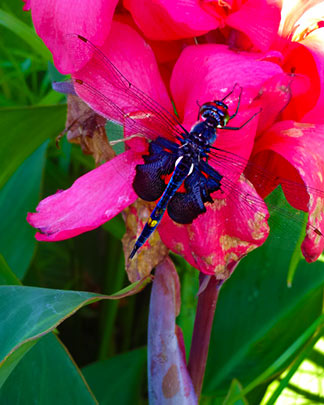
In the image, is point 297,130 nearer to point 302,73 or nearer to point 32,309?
point 302,73

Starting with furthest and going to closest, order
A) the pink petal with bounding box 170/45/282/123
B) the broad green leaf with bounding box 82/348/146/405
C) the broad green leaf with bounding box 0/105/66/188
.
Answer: the broad green leaf with bounding box 82/348/146/405
the broad green leaf with bounding box 0/105/66/188
the pink petal with bounding box 170/45/282/123

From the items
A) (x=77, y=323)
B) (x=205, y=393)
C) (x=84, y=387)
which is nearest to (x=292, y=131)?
(x=84, y=387)

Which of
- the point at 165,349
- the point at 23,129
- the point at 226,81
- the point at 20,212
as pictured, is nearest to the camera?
the point at 226,81

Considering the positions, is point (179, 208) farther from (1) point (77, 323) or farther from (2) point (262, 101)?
(1) point (77, 323)

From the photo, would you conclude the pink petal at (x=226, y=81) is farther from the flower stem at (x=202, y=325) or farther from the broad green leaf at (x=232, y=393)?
the broad green leaf at (x=232, y=393)

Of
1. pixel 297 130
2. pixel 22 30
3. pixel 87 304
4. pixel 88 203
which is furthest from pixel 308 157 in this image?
pixel 22 30

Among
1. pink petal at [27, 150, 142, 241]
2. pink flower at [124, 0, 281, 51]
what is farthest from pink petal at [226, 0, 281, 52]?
pink petal at [27, 150, 142, 241]

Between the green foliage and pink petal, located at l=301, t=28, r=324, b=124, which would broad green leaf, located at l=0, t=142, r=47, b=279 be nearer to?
the green foliage
